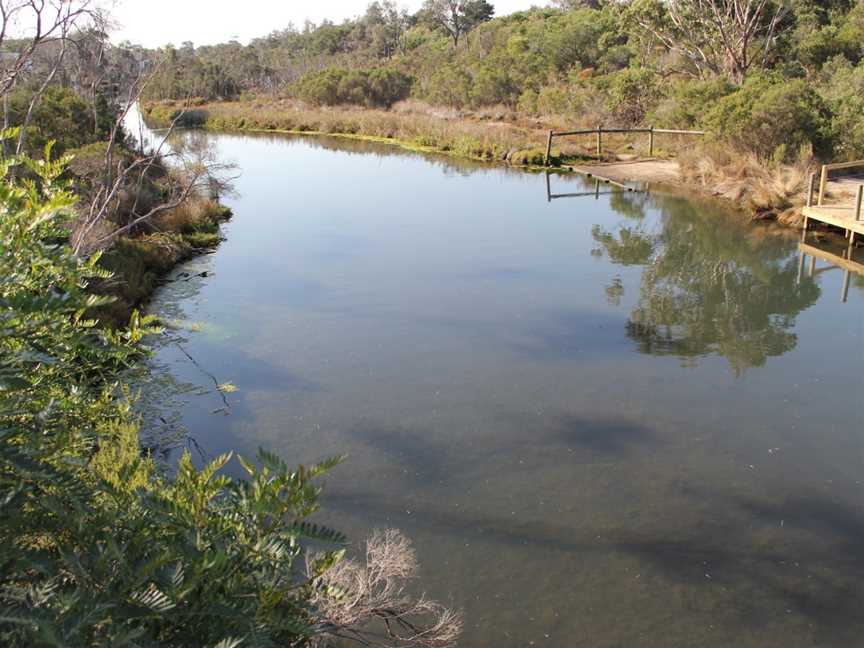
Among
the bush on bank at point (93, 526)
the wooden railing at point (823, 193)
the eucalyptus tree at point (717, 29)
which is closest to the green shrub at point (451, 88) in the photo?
the eucalyptus tree at point (717, 29)

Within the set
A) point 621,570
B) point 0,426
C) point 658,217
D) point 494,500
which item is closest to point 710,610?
point 621,570

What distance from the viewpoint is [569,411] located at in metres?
7.21

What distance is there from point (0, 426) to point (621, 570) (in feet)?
12.7

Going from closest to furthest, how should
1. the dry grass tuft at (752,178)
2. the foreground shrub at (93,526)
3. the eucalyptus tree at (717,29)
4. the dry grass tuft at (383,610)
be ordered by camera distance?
1. the foreground shrub at (93,526)
2. the dry grass tuft at (383,610)
3. the dry grass tuft at (752,178)
4. the eucalyptus tree at (717,29)

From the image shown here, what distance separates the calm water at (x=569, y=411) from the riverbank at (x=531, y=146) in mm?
2430

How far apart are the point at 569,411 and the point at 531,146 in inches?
718

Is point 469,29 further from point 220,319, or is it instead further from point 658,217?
point 220,319

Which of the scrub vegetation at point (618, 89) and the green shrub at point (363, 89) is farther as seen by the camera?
the green shrub at point (363, 89)

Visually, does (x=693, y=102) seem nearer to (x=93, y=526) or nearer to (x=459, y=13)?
(x=93, y=526)

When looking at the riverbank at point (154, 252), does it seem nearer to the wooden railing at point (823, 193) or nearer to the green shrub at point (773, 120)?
the wooden railing at point (823, 193)

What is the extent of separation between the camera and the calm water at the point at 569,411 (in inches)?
191

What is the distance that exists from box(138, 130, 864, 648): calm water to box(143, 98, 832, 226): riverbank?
2.43m

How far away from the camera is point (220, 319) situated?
399 inches

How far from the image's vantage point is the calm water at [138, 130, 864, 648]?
191 inches
